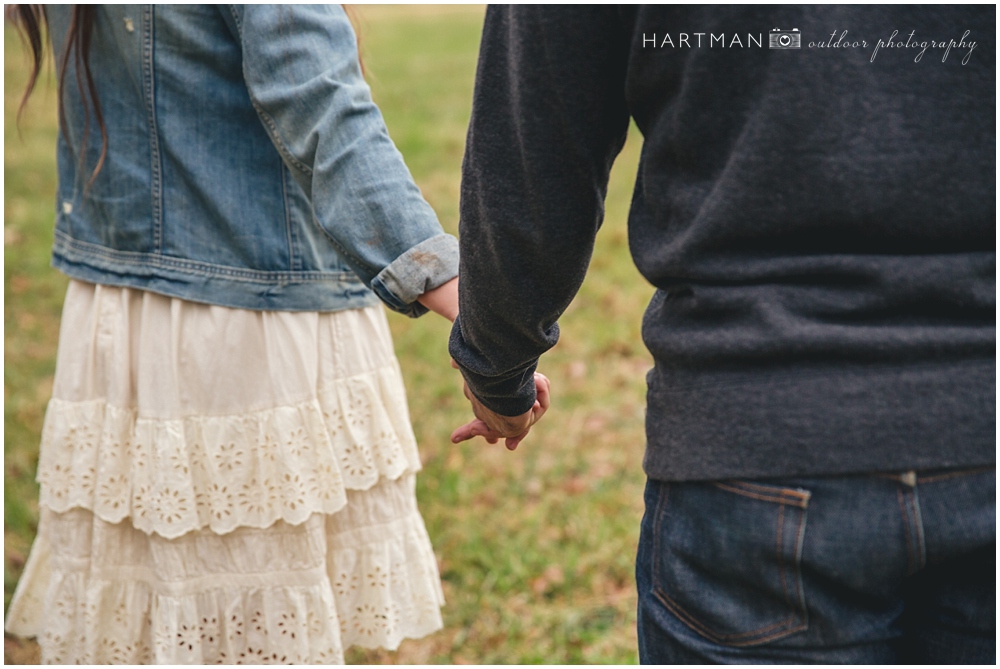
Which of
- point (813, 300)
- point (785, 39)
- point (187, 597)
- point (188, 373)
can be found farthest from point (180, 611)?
point (785, 39)

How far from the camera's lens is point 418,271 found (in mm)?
1657

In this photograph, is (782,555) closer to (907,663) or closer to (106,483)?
(907,663)

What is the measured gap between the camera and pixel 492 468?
3982mm

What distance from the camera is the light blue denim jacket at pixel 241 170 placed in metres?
1.66

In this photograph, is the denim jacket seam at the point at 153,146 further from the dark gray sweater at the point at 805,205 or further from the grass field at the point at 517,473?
the dark gray sweater at the point at 805,205

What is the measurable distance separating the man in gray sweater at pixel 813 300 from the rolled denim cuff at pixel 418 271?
58cm

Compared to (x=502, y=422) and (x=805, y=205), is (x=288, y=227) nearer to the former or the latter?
(x=502, y=422)

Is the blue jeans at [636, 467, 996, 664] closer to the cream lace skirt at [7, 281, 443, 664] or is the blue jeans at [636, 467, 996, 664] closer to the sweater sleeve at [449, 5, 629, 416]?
the sweater sleeve at [449, 5, 629, 416]

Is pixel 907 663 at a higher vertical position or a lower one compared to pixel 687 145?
lower

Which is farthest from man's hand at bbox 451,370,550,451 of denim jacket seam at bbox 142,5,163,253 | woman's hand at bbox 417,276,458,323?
denim jacket seam at bbox 142,5,163,253

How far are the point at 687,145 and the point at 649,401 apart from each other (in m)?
0.30

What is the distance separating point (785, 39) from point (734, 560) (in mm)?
529

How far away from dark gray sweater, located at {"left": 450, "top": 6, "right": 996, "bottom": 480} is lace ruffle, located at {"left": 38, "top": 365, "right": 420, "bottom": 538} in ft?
3.12

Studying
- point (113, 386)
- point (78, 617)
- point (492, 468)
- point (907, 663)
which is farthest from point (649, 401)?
point (492, 468)
